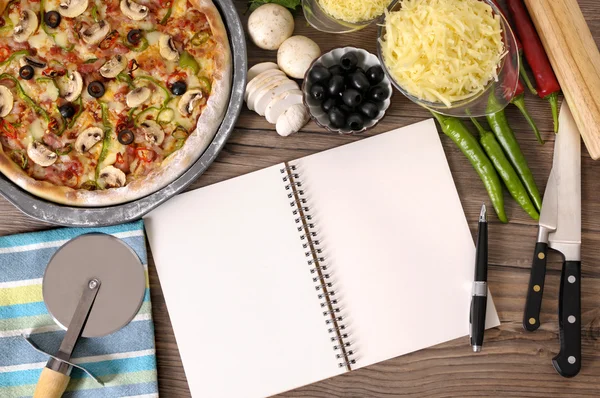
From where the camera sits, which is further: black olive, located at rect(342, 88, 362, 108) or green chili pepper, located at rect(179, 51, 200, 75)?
green chili pepper, located at rect(179, 51, 200, 75)

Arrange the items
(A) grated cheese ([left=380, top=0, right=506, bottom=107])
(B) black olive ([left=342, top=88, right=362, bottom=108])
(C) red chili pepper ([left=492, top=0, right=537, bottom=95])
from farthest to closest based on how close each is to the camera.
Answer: (C) red chili pepper ([left=492, top=0, right=537, bottom=95]) < (B) black olive ([left=342, top=88, right=362, bottom=108]) < (A) grated cheese ([left=380, top=0, right=506, bottom=107])

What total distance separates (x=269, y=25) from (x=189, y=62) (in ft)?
1.11

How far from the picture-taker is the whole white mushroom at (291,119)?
2289 mm

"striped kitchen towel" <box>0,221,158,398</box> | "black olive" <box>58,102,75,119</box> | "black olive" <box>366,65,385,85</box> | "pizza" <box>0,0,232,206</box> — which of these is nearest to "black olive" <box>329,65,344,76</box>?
"black olive" <box>366,65,385,85</box>

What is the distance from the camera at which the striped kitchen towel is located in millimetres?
2215

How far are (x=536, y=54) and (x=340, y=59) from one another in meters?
0.80

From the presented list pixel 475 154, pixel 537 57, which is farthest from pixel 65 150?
pixel 537 57

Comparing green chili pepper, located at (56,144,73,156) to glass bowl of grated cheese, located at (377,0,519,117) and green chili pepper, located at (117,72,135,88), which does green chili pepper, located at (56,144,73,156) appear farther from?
glass bowl of grated cheese, located at (377,0,519,117)

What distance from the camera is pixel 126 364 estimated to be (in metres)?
2.23

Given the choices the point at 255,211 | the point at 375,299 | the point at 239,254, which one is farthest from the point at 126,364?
the point at 375,299

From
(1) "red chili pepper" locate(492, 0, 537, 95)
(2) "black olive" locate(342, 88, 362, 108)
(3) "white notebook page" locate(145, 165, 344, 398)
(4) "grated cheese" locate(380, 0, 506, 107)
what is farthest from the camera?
(1) "red chili pepper" locate(492, 0, 537, 95)

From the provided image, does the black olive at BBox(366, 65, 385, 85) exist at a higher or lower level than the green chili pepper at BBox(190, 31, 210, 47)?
lower

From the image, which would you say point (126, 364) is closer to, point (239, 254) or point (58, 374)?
point (58, 374)

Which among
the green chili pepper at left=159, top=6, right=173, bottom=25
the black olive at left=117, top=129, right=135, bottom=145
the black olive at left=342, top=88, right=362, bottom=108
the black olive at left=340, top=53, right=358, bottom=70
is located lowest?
the black olive at left=117, top=129, right=135, bottom=145
